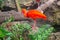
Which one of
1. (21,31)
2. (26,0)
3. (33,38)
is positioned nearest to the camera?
(33,38)

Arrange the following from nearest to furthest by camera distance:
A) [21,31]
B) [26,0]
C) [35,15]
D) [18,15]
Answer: [21,31] < [35,15] < [18,15] < [26,0]

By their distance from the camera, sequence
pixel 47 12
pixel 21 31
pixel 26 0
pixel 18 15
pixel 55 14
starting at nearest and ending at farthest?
pixel 21 31, pixel 18 15, pixel 55 14, pixel 47 12, pixel 26 0

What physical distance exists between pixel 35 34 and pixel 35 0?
2.50m

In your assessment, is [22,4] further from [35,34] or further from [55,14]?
[35,34]

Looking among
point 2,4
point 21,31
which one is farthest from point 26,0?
point 21,31

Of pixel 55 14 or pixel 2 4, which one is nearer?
pixel 55 14

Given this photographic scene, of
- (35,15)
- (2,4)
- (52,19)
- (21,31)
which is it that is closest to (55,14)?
(52,19)

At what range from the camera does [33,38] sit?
2.71 metres

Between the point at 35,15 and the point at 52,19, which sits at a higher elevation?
the point at 35,15

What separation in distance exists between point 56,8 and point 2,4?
1267mm

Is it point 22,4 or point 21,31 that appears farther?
point 22,4

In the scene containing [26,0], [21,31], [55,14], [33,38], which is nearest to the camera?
[33,38]

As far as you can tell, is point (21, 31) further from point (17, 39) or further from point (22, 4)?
point (22, 4)

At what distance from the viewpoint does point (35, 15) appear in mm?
3486
